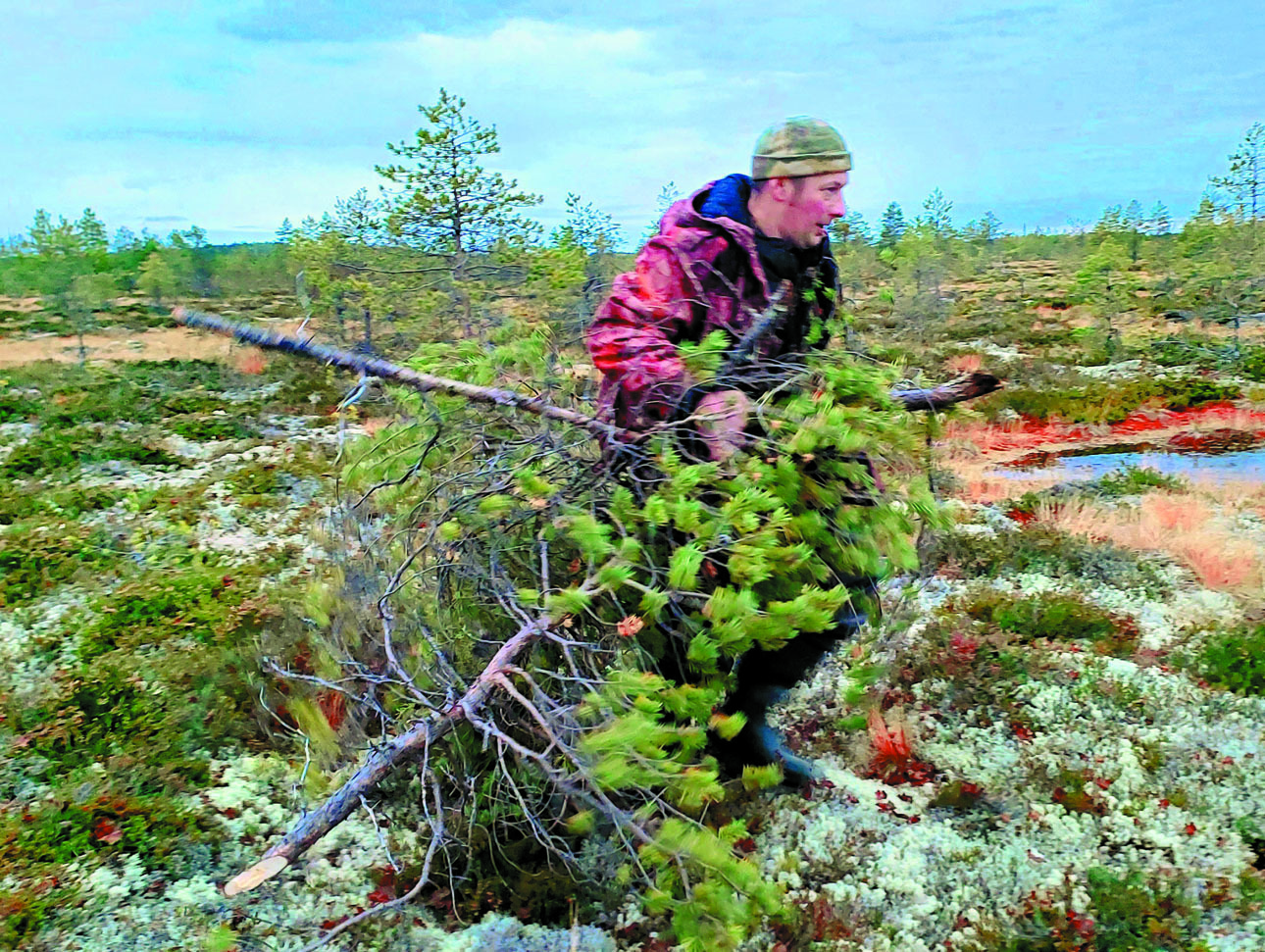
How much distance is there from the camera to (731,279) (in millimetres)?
3357

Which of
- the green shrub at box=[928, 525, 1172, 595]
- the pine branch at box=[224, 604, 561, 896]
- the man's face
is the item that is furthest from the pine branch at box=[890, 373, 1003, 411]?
the green shrub at box=[928, 525, 1172, 595]

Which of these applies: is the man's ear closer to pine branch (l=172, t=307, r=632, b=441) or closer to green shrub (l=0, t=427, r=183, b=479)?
pine branch (l=172, t=307, r=632, b=441)

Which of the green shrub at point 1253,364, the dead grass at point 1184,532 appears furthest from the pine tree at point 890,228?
the dead grass at point 1184,532

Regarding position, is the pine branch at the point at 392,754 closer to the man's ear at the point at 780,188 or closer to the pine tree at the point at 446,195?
the man's ear at the point at 780,188

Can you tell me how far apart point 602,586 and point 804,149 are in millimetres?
1728

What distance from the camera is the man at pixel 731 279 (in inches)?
117

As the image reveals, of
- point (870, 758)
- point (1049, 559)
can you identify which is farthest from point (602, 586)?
point (1049, 559)

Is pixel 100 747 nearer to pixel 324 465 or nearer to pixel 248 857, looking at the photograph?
pixel 248 857

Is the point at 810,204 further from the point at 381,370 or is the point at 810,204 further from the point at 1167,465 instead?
the point at 1167,465

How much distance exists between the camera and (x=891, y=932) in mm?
3246

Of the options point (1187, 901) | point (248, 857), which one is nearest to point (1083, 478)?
point (1187, 901)

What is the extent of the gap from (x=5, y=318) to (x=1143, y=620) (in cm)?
3985

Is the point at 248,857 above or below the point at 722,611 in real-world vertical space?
below

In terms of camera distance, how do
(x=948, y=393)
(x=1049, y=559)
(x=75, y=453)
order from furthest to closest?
(x=75, y=453), (x=1049, y=559), (x=948, y=393)
